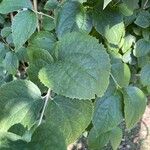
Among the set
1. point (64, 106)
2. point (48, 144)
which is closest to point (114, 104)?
point (64, 106)

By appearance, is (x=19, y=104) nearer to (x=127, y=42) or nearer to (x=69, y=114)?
(x=69, y=114)

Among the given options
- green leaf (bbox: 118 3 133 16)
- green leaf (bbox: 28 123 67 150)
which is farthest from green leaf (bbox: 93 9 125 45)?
green leaf (bbox: 28 123 67 150)

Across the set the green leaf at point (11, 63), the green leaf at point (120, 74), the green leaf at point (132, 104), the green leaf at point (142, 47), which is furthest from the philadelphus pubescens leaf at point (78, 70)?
the green leaf at point (142, 47)

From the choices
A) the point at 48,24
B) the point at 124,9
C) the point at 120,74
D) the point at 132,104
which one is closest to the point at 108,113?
the point at 132,104

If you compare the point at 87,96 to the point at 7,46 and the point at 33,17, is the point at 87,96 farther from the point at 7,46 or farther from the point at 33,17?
the point at 7,46

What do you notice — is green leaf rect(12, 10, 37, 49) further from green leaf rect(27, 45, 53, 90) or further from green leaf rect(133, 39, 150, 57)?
green leaf rect(133, 39, 150, 57)
